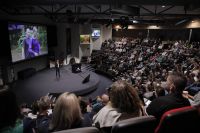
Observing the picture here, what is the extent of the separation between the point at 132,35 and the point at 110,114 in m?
16.0

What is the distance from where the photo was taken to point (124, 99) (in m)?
2.16

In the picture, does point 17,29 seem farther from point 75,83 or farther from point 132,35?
point 132,35

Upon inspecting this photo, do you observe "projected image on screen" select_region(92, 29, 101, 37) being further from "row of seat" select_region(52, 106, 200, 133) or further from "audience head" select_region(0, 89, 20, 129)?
"audience head" select_region(0, 89, 20, 129)

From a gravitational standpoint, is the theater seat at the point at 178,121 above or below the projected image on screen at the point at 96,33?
below

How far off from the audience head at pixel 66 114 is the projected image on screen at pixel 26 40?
23.0 ft

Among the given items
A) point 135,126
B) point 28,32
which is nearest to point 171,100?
point 135,126

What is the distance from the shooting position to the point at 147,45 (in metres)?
15.5

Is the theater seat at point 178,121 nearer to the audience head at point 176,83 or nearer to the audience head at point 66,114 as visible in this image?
the audience head at point 176,83

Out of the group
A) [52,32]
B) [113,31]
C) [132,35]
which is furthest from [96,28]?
[52,32]

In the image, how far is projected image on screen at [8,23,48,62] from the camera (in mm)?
8414

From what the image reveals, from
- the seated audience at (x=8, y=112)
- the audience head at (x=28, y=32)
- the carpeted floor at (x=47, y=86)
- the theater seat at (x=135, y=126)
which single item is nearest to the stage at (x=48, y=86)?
the carpeted floor at (x=47, y=86)

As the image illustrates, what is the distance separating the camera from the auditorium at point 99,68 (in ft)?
6.48

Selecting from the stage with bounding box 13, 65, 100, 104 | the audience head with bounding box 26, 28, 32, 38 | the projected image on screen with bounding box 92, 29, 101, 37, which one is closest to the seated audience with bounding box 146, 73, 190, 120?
the stage with bounding box 13, 65, 100, 104

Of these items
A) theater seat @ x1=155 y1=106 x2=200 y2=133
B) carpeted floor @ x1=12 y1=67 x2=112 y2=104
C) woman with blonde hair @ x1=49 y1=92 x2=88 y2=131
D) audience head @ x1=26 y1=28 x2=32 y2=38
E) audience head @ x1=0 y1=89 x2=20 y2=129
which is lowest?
carpeted floor @ x1=12 y1=67 x2=112 y2=104
